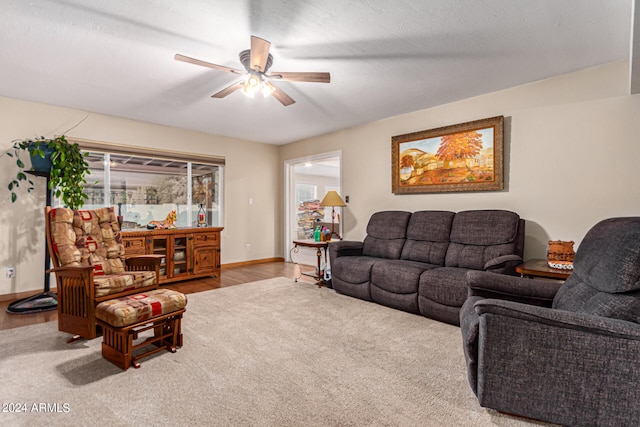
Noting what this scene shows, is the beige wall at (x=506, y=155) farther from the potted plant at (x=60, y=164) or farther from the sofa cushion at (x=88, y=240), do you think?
the sofa cushion at (x=88, y=240)

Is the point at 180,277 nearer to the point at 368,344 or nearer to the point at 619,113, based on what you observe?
the point at 368,344

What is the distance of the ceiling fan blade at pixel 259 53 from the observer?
2123mm

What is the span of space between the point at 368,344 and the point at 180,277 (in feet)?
10.6

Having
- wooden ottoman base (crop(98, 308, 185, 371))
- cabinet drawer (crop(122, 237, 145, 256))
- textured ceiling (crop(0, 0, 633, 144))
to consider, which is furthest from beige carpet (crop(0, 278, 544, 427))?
textured ceiling (crop(0, 0, 633, 144))

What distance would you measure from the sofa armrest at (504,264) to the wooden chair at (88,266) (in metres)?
3.01

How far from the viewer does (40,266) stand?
3.89 meters

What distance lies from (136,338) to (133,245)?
1.95 m

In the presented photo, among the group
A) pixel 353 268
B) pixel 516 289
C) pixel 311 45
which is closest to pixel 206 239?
pixel 353 268

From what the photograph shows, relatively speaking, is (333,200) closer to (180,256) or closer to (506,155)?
(506,155)

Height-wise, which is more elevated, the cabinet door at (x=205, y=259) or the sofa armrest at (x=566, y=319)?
the sofa armrest at (x=566, y=319)

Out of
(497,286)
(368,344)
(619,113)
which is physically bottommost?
(368,344)

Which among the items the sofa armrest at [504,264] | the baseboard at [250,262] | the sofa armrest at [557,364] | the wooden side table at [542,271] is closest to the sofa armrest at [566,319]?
the sofa armrest at [557,364]

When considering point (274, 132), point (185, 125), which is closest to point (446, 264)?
point (274, 132)

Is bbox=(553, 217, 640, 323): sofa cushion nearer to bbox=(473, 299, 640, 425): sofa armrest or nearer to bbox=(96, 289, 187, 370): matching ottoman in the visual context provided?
Result: bbox=(473, 299, 640, 425): sofa armrest
